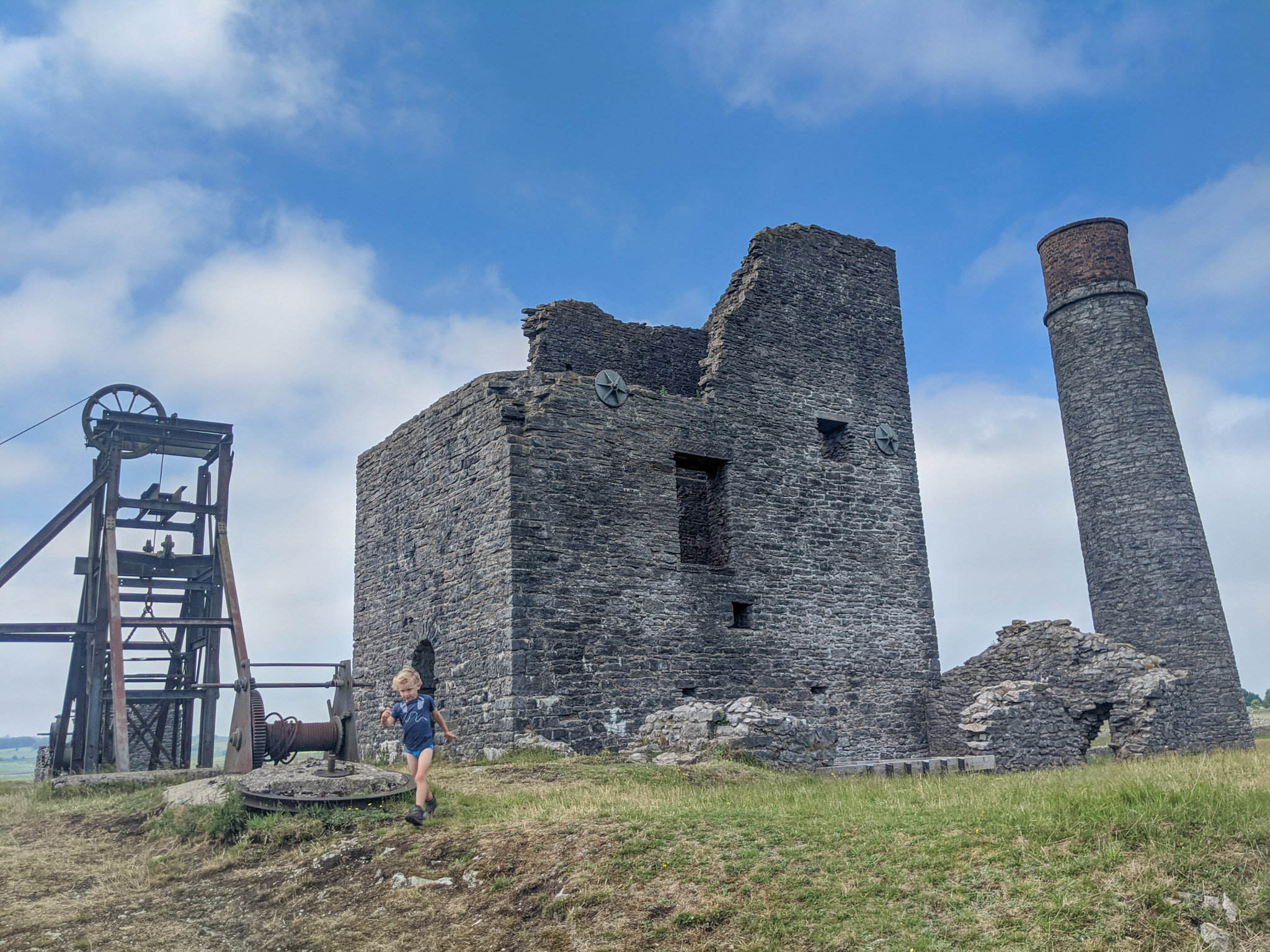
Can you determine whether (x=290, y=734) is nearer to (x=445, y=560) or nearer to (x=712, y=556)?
(x=445, y=560)

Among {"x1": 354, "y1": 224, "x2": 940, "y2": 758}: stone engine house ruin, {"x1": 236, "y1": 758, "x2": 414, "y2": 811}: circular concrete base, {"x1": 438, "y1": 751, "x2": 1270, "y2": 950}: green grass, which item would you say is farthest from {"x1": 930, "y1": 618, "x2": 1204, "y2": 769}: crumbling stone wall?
{"x1": 236, "y1": 758, "x2": 414, "y2": 811}: circular concrete base

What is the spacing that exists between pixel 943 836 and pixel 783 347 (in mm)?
11411

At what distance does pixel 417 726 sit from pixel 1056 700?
10.5 metres

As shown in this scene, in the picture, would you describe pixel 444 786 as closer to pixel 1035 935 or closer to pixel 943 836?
pixel 943 836

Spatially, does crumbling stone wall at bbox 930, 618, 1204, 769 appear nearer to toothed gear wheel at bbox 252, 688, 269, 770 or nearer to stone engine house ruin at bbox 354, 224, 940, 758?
stone engine house ruin at bbox 354, 224, 940, 758

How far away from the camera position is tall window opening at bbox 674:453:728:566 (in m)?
14.7

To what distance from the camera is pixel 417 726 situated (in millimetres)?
7512

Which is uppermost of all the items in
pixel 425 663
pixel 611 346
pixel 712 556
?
pixel 611 346

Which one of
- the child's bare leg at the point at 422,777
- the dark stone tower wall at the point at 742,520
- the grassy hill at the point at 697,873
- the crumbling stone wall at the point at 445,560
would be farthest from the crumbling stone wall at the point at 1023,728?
the child's bare leg at the point at 422,777

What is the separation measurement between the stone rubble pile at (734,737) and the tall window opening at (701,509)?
306 centimetres

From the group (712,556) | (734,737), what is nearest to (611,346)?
(712,556)

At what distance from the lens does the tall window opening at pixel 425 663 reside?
47.3ft

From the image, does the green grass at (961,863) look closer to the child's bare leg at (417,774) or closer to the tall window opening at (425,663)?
the child's bare leg at (417,774)

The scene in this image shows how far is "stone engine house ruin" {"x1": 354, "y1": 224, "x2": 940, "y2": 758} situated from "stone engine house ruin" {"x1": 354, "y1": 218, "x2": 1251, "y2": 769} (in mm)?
40
